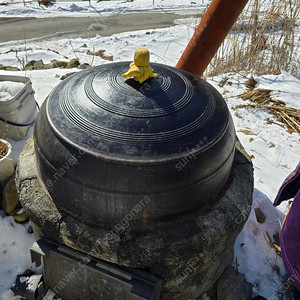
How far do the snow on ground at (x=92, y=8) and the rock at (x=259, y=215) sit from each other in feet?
35.7

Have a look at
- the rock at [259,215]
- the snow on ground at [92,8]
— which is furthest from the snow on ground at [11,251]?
the snow on ground at [92,8]

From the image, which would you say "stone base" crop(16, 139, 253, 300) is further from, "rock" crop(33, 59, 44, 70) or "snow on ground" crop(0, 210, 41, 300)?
"rock" crop(33, 59, 44, 70)

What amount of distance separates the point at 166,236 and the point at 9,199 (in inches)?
76.0

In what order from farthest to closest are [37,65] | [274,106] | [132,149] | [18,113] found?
[37,65], [274,106], [18,113], [132,149]

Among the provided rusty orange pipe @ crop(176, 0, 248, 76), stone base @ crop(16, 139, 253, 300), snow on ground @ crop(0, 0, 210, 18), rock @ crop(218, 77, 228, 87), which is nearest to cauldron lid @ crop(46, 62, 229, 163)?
stone base @ crop(16, 139, 253, 300)

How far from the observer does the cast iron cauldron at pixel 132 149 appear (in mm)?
1808

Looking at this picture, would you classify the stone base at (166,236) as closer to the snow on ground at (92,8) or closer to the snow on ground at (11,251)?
the snow on ground at (11,251)

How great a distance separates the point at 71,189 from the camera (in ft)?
6.38

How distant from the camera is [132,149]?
1.81 meters

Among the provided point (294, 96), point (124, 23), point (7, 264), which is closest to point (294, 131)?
point (294, 96)

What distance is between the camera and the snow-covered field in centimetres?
287

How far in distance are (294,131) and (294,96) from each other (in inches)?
36.6

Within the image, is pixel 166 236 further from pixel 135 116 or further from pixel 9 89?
pixel 9 89

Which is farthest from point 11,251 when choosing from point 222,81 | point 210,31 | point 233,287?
point 222,81
